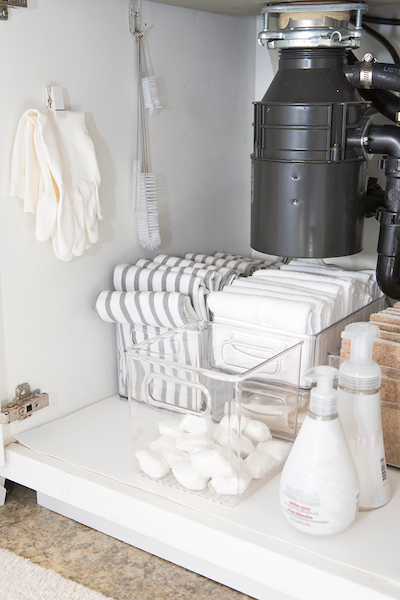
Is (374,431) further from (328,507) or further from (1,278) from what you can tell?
(1,278)

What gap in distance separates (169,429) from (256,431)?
0.13 m

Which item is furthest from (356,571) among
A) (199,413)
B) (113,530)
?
(113,530)

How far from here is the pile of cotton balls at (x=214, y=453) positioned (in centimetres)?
85

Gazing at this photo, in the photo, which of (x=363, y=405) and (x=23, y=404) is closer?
(x=363, y=405)

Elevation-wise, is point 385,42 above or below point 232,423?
above

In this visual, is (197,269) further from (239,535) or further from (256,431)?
(239,535)

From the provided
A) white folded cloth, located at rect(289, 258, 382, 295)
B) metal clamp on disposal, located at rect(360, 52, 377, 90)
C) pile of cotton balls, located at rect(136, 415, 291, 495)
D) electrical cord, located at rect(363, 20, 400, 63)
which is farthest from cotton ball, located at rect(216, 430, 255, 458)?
electrical cord, located at rect(363, 20, 400, 63)

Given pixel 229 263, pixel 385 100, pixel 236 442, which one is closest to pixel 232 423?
pixel 236 442

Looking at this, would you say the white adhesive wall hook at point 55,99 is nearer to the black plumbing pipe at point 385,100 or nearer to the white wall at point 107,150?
the white wall at point 107,150

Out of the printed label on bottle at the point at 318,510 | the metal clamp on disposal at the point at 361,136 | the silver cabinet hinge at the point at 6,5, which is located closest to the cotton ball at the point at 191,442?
the printed label on bottle at the point at 318,510

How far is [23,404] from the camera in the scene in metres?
1.06

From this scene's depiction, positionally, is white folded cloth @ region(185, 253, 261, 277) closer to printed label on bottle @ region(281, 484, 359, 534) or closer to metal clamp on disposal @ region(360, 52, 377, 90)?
metal clamp on disposal @ region(360, 52, 377, 90)

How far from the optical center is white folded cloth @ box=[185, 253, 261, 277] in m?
1.30

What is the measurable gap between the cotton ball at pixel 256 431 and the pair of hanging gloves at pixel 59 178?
434 millimetres
